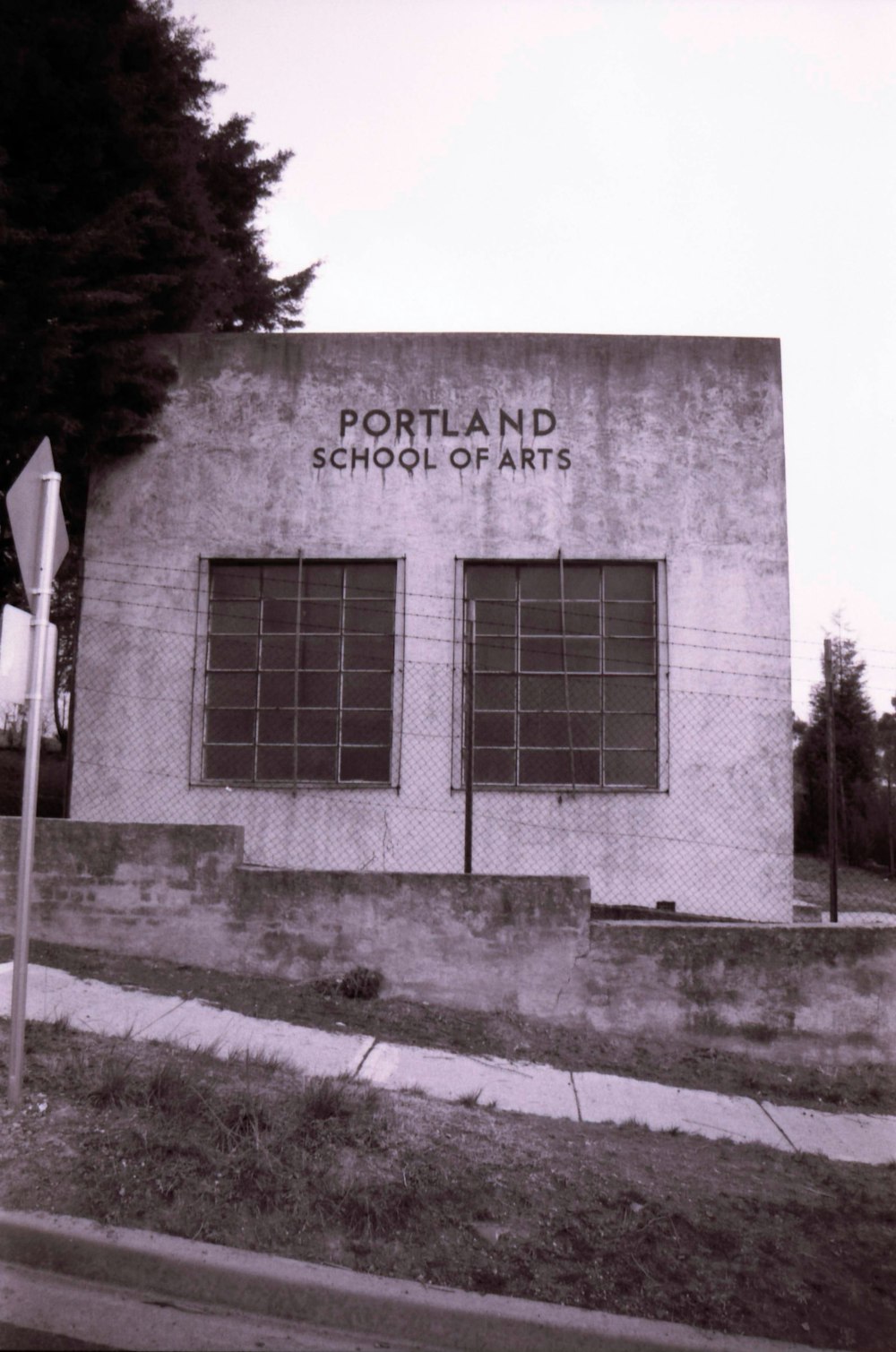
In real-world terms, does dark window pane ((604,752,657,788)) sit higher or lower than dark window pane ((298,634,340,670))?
lower

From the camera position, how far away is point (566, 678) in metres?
11.4

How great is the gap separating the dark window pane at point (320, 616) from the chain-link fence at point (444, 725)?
0.07 ft

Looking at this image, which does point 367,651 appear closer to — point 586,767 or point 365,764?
point 365,764

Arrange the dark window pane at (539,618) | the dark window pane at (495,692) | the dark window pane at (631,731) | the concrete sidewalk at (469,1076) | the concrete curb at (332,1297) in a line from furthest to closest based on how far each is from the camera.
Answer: the dark window pane at (539,618) → the dark window pane at (495,692) → the dark window pane at (631,731) → the concrete sidewalk at (469,1076) → the concrete curb at (332,1297)

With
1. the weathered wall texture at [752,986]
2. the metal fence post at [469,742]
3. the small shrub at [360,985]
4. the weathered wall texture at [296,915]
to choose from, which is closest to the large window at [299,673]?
the metal fence post at [469,742]

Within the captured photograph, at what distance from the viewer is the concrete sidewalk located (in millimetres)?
6266

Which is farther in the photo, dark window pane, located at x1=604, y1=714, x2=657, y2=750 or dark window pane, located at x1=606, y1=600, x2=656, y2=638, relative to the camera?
dark window pane, located at x1=606, y1=600, x2=656, y2=638

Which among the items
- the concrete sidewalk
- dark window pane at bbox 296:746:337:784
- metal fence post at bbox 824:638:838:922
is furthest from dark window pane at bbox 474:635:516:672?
the concrete sidewalk

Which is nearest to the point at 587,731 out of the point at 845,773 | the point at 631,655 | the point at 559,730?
the point at 559,730

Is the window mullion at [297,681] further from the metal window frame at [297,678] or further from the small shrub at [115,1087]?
the small shrub at [115,1087]

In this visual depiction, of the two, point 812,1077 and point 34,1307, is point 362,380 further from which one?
point 34,1307

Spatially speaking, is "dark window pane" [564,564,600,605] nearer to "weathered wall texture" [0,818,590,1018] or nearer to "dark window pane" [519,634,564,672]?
"dark window pane" [519,634,564,672]

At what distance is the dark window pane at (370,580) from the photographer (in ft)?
38.1

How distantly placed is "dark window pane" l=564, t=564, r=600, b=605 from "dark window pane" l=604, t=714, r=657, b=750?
4.36 feet
